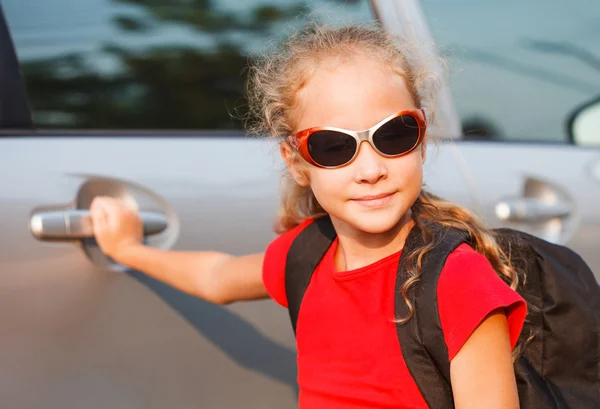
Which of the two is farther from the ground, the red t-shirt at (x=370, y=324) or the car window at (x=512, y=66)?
the car window at (x=512, y=66)

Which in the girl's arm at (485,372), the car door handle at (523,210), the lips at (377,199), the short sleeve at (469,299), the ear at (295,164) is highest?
the ear at (295,164)

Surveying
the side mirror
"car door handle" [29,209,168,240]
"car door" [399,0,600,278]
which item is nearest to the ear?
"car door handle" [29,209,168,240]

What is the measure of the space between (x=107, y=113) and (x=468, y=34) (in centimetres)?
104

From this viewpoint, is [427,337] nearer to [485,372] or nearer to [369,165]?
[485,372]

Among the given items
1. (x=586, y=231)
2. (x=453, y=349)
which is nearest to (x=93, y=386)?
(x=453, y=349)

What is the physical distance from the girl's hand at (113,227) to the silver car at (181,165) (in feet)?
0.08

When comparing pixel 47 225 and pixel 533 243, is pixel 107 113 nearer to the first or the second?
pixel 47 225

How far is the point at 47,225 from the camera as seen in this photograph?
1.79 m

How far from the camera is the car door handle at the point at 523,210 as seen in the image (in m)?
2.18

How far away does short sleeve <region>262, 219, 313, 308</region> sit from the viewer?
184cm

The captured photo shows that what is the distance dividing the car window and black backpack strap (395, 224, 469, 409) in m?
0.92

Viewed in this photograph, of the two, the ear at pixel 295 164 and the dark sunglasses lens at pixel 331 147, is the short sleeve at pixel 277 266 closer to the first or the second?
the ear at pixel 295 164

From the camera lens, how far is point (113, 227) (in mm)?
1859

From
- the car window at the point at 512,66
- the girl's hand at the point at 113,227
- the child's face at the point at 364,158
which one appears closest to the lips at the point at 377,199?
the child's face at the point at 364,158
